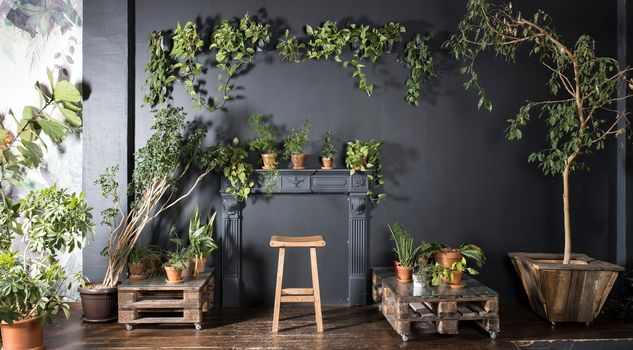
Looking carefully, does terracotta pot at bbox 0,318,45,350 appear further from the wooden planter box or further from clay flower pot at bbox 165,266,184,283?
the wooden planter box

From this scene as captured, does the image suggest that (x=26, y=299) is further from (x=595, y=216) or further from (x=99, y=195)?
(x=595, y=216)

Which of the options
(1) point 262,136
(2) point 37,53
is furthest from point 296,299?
(2) point 37,53

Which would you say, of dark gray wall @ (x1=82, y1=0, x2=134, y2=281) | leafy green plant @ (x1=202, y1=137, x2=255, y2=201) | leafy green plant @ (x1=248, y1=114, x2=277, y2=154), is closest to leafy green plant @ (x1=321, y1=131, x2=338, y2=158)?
leafy green plant @ (x1=248, y1=114, x2=277, y2=154)

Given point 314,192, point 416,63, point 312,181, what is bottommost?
point 314,192

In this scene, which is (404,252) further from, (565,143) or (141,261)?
(141,261)

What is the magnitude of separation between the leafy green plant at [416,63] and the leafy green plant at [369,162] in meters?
0.58

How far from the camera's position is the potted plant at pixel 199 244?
5.07 metres

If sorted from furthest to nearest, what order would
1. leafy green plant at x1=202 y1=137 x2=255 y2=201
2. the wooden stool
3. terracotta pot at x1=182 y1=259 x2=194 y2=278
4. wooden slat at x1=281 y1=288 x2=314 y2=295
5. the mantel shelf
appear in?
the mantel shelf
leafy green plant at x1=202 y1=137 x2=255 y2=201
terracotta pot at x1=182 y1=259 x2=194 y2=278
wooden slat at x1=281 y1=288 x2=314 y2=295
the wooden stool

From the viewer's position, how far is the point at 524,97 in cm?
561

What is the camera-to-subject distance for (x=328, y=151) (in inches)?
213

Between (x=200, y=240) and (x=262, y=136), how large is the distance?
1.12 metres

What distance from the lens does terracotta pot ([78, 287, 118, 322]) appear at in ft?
15.9

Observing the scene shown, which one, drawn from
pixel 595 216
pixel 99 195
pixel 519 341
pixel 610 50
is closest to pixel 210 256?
pixel 99 195

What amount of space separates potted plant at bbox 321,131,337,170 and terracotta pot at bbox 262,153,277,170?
464 mm
